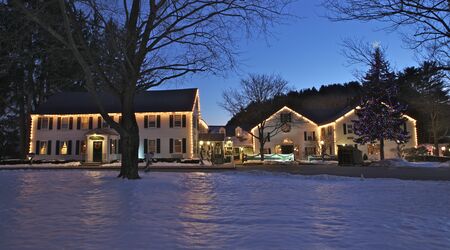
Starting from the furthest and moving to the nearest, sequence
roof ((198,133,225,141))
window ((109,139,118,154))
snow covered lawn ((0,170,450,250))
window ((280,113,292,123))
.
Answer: window ((280,113,292,123))
roof ((198,133,225,141))
window ((109,139,118,154))
snow covered lawn ((0,170,450,250))

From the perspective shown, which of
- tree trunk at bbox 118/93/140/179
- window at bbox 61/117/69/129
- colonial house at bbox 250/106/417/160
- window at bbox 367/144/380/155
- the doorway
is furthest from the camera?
the doorway

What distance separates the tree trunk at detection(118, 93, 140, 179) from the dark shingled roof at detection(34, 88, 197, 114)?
2355cm

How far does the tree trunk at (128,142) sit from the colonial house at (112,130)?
23335mm

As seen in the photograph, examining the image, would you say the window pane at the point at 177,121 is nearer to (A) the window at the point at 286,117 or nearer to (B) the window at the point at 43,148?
(B) the window at the point at 43,148

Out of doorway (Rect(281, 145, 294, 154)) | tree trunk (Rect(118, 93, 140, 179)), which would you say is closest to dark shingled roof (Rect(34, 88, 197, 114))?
doorway (Rect(281, 145, 294, 154))

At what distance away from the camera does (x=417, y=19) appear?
33.9 ft

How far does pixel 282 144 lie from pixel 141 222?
4366cm

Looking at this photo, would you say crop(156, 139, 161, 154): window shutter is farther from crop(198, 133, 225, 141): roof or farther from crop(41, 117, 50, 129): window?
crop(41, 117, 50, 129): window

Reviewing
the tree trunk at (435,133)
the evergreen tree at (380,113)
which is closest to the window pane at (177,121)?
the evergreen tree at (380,113)

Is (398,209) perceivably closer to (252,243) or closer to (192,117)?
(252,243)

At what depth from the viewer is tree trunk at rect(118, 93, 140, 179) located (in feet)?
44.9

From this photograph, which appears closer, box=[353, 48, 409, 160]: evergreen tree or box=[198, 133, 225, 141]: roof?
box=[353, 48, 409, 160]: evergreen tree

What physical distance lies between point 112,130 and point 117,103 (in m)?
3.54

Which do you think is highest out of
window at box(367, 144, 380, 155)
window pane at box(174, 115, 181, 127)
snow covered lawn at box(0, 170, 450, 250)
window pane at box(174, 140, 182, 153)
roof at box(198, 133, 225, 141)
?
window pane at box(174, 115, 181, 127)
